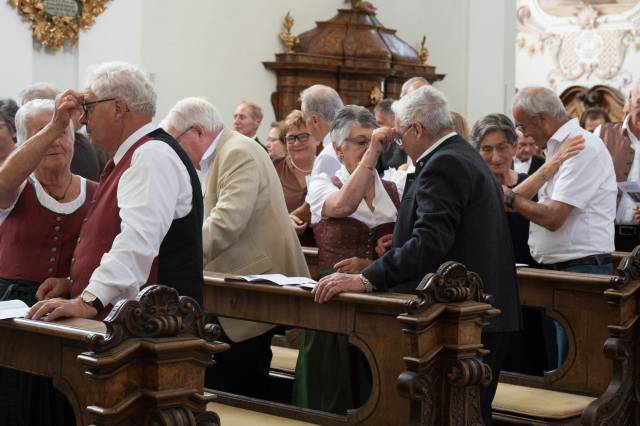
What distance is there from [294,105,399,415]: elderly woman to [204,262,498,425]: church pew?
68 cm

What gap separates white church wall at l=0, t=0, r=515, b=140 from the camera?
973 centimetres

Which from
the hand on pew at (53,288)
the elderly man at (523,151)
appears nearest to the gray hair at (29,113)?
the hand on pew at (53,288)

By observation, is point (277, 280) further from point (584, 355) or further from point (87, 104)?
point (584, 355)

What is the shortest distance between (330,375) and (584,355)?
3.96ft

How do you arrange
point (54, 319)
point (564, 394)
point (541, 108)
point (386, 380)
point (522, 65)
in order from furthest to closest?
point (522, 65) → point (541, 108) → point (564, 394) → point (386, 380) → point (54, 319)

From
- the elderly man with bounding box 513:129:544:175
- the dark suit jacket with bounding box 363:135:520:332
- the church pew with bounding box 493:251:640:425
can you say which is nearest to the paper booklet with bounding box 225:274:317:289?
the dark suit jacket with bounding box 363:135:520:332

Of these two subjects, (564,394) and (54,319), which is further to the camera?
(564,394)

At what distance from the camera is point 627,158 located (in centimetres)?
A: 703

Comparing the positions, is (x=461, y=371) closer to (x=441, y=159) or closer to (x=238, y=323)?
(x=441, y=159)

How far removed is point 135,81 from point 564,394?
2.47 metres

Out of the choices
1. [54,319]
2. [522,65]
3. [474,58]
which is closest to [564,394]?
[54,319]

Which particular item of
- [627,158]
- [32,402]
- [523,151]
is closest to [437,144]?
[32,402]

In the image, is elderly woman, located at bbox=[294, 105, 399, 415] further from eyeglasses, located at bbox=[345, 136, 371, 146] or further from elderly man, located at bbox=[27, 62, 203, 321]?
elderly man, located at bbox=[27, 62, 203, 321]

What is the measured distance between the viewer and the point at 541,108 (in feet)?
18.9
